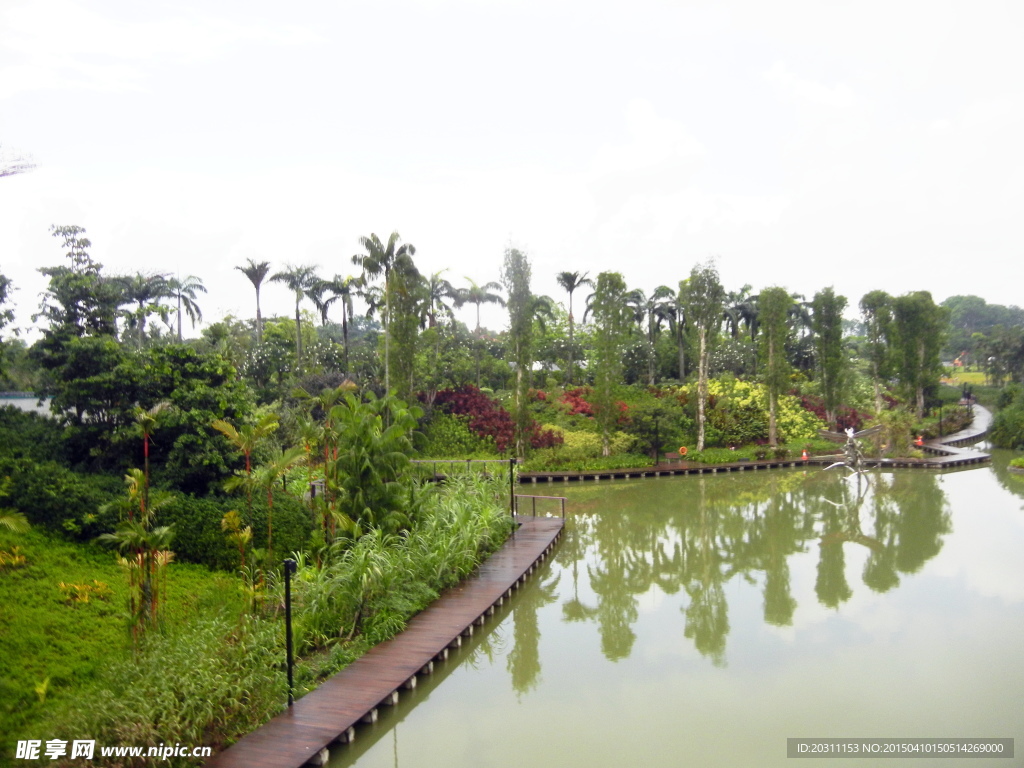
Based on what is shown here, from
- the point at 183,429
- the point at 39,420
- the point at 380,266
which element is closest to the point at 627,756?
the point at 183,429

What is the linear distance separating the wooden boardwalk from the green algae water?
0.30 meters

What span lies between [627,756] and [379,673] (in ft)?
9.85

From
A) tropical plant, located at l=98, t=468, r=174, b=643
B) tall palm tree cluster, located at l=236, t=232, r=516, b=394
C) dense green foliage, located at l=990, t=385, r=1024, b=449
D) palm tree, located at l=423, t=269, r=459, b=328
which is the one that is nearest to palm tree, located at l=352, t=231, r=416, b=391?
tall palm tree cluster, located at l=236, t=232, r=516, b=394

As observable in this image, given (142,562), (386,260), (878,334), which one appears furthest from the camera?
(878,334)

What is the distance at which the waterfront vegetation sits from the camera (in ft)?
23.9

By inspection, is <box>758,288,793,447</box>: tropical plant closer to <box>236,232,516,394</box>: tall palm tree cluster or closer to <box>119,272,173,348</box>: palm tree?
<box>236,232,516,394</box>: tall palm tree cluster

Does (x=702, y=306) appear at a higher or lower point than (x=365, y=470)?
higher

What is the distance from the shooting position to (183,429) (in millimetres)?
12211

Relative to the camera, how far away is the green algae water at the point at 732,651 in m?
7.67

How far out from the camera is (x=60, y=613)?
836 centimetres

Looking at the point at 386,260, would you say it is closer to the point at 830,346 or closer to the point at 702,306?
the point at 702,306

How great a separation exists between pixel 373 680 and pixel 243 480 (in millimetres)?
3966

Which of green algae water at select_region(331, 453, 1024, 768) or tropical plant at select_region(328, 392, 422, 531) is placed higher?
tropical plant at select_region(328, 392, 422, 531)

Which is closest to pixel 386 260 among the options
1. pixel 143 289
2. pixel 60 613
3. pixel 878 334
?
pixel 143 289
